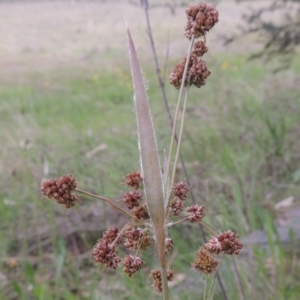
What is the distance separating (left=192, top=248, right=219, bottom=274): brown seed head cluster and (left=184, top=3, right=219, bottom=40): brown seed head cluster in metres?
0.34

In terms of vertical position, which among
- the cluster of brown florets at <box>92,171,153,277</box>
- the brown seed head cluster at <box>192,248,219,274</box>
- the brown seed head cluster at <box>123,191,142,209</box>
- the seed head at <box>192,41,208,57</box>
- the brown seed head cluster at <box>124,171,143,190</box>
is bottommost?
the brown seed head cluster at <box>192,248,219,274</box>

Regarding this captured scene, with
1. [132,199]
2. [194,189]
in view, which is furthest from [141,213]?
[194,189]

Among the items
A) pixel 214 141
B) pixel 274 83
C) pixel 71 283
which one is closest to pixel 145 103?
pixel 71 283

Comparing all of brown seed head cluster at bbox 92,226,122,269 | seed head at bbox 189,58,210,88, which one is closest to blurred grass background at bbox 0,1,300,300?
seed head at bbox 189,58,210,88

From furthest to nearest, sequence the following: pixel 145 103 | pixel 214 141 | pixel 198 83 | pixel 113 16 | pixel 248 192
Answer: pixel 113 16 → pixel 214 141 → pixel 248 192 → pixel 198 83 → pixel 145 103

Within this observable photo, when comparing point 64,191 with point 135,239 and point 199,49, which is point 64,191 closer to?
point 135,239

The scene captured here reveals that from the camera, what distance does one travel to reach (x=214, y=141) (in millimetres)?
4879

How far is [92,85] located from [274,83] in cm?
715

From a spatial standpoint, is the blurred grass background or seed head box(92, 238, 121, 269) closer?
seed head box(92, 238, 121, 269)

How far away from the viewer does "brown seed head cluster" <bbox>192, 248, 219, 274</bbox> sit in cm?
86

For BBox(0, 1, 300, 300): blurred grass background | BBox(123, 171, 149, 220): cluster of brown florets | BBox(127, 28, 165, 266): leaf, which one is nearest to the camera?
BBox(127, 28, 165, 266): leaf

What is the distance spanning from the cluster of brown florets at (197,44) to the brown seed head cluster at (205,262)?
10.3 inches

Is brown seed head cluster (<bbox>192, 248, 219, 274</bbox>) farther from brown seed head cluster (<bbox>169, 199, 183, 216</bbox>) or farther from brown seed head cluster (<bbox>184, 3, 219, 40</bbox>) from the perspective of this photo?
brown seed head cluster (<bbox>184, 3, 219, 40</bbox>)

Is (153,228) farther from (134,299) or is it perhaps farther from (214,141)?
(214,141)
